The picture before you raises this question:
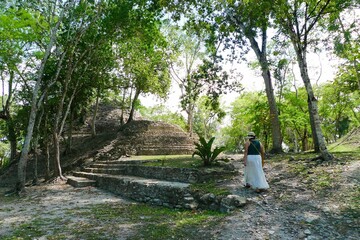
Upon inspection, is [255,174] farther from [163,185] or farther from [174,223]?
[163,185]

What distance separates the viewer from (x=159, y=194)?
768 cm

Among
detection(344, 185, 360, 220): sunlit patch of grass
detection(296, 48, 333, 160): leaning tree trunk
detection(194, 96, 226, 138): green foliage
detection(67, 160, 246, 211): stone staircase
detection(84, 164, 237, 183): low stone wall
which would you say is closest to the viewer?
detection(344, 185, 360, 220): sunlit patch of grass

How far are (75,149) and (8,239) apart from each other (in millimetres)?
14857

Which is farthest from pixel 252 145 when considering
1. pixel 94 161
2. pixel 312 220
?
pixel 94 161

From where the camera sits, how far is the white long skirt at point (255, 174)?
21.0 ft

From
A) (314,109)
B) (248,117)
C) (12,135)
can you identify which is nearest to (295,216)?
(314,109)

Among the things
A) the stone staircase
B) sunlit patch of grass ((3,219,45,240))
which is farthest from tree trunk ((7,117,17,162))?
sunlit patch of grass ((3,219,45,240))

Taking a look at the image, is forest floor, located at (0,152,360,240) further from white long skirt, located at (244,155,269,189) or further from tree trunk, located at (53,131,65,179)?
tree trunk, located at (53,131,65,179)

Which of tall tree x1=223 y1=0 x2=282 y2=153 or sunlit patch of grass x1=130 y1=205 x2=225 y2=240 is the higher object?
tall tree x1=223 y1=0 x2=282 y2=153

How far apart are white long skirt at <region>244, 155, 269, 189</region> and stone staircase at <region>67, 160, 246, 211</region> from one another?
3.11 feet

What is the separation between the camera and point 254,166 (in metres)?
6.50

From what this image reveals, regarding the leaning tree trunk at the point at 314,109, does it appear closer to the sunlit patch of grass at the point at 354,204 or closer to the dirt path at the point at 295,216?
the dirt path at the point at 295,216

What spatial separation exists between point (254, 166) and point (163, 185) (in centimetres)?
272

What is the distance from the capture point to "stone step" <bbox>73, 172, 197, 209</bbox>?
691 cm
